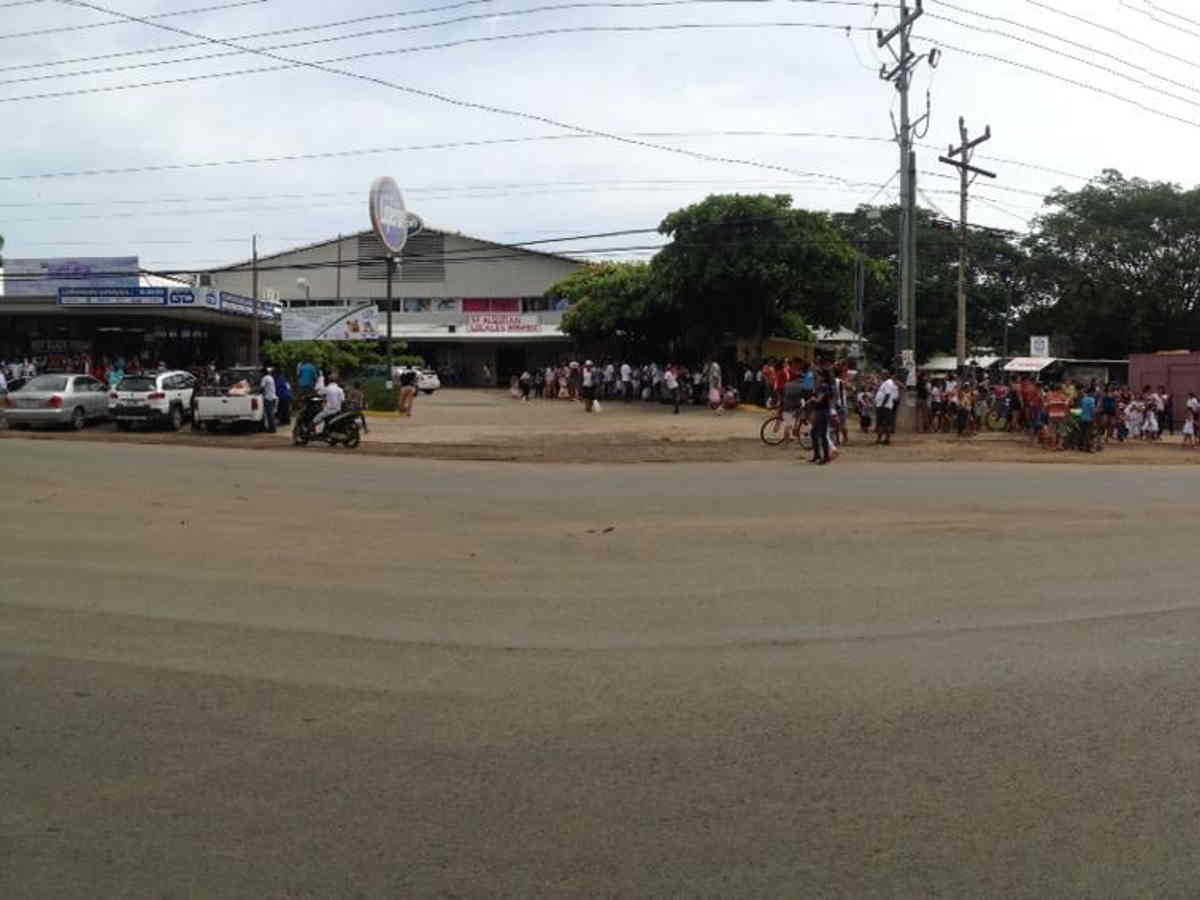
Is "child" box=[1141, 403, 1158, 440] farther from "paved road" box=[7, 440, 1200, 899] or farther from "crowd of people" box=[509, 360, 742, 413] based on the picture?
"paved road" box=[7, 440, 1200, 899]

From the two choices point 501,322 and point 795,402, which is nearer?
point 795,402

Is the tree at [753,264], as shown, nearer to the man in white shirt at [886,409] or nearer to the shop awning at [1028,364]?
the man in white shirt at [886,409]

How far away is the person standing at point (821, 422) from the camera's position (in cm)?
1916

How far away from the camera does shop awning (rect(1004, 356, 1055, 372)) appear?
4937cm

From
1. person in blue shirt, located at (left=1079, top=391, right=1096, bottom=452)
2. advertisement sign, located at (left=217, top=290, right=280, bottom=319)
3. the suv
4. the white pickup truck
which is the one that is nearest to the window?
the suv

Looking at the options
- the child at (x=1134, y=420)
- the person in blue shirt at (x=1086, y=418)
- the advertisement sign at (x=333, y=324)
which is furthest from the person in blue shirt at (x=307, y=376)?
the child at (x=1134, y=420)

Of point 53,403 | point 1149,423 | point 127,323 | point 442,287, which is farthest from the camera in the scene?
point 442,287

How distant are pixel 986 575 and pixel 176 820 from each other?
692 cm

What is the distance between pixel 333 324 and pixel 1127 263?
4200cm

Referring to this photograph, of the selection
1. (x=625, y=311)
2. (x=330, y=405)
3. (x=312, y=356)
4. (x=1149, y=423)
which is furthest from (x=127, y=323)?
(x=1149, y=423)

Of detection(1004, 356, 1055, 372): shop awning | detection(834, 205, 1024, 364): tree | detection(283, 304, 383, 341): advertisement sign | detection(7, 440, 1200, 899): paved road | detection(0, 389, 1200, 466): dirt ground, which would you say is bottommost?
detection(7, 440, 1200, 899): paved road

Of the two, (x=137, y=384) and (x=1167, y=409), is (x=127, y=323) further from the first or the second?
(x=1167, y=409)

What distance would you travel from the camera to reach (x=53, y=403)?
2600 centimetres

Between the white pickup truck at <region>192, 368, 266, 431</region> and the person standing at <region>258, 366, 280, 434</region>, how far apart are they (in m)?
0.09
